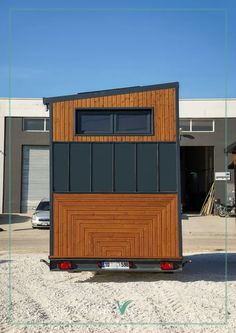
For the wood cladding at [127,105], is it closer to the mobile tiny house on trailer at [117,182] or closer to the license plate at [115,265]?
the mobile tiny house on trailer at [117,182]

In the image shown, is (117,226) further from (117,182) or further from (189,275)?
(189,275)

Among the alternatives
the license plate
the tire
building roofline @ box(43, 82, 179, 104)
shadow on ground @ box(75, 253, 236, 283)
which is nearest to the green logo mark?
the license plate

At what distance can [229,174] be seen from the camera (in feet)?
106

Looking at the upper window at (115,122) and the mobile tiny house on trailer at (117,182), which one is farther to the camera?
the upper window at (115,122)

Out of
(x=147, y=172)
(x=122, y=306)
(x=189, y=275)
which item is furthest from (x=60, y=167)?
(x=189, y=275)

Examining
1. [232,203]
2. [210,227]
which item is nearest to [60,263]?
[210,227]

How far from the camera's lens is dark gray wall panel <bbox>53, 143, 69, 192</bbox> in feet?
30.9

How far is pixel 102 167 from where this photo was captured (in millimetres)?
9367

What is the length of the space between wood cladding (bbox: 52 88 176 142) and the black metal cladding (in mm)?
128

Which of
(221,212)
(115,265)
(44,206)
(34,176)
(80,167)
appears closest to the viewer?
(115,265)

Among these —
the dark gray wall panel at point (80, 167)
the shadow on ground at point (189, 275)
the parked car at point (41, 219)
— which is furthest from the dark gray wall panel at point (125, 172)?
the parked car at point (41, 219)

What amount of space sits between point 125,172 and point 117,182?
0.80 ft

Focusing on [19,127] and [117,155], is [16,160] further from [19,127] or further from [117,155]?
[117,155]

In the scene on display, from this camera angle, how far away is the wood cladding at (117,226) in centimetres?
930
